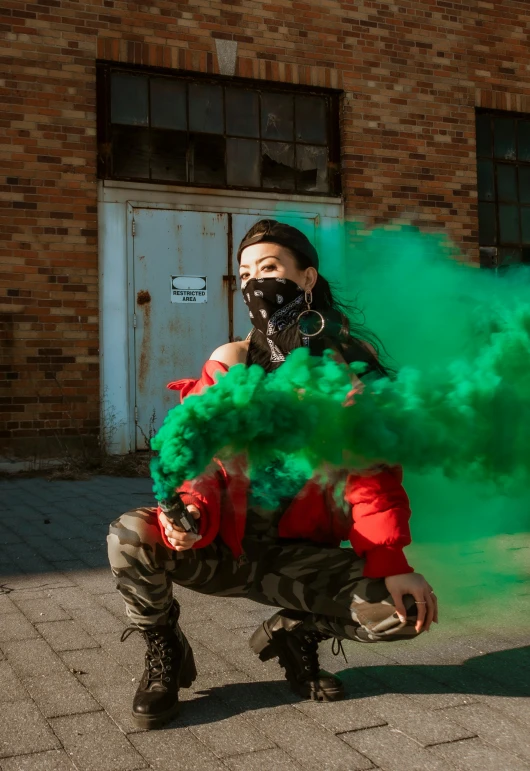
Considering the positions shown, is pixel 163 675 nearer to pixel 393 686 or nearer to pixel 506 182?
pixel 393 686

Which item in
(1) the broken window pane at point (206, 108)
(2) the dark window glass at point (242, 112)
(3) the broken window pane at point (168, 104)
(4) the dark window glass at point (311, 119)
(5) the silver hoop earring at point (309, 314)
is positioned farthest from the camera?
(4) the dark window glass at point (311, 119)

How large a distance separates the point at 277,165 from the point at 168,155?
45.2 inches

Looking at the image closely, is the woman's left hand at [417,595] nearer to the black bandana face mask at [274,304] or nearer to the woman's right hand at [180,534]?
the woman's right hand at [180,534]

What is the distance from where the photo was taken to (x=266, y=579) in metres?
2.49

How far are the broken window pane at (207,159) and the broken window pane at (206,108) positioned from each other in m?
0.09

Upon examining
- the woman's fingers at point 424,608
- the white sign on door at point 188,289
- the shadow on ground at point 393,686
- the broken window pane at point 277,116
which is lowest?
the shadow on ground at point 393,686

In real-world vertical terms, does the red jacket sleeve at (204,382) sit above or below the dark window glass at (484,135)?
below

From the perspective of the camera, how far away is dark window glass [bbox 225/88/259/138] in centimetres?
837

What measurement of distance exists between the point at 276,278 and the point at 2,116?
234 inches

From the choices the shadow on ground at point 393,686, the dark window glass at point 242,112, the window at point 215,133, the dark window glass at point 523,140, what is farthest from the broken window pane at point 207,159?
the shadow on ground at point 393,686

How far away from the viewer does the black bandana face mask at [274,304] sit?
2.43 m

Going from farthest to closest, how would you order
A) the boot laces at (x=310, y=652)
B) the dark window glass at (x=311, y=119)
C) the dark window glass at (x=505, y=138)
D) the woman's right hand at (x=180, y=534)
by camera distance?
the dark window glass at (x=505, y=138), the dark window glass at (x=311, y=119), the boot laces at (x=310, y=652), the woman's right hand at (x=180, y=534)

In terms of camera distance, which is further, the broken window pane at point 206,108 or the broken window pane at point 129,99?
the broken window pane at point 206,108

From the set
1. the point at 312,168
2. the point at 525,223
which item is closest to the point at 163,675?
the point at 312,168
